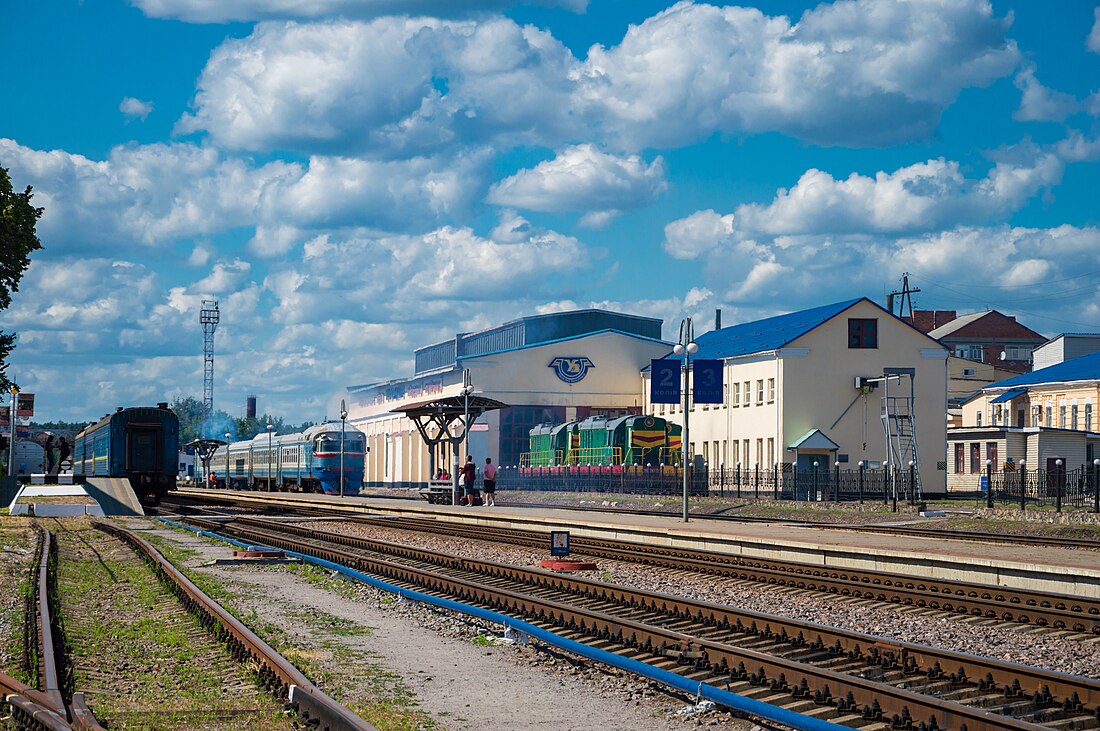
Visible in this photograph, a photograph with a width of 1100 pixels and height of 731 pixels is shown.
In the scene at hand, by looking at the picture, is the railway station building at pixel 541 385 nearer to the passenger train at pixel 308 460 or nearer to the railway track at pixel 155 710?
the passenger train at pixel 308 460

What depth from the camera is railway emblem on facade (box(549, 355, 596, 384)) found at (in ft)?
237

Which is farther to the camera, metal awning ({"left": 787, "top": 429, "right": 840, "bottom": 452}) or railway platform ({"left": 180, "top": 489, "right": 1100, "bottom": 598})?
metal awning ({"left": 787, "top": 429, "right": 840, "bottom": 452})

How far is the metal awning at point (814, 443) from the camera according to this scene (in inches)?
2183

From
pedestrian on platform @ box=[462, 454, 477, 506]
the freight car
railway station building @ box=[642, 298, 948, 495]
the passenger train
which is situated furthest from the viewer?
the passenger train

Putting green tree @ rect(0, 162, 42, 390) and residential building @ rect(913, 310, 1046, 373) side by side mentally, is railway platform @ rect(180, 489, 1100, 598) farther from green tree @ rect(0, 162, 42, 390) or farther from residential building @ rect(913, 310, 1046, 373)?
residential building @ rect(913, 310, 1046, 373)

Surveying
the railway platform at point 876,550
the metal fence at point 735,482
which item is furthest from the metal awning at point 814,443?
the railway platform at point 876,550

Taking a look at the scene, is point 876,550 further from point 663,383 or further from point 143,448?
point 143,448

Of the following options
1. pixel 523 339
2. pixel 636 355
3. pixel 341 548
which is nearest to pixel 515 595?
pixel 341 548

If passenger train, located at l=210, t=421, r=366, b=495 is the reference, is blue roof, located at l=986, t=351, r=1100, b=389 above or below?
above

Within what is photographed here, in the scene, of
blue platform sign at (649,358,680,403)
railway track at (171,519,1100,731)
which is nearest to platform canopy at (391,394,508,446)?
blue platform sign at (649,358,680,403)

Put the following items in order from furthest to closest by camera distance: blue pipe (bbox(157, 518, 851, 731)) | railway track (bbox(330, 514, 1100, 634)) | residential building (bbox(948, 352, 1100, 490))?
residential building (bbox(948, 352, 1100, 490)), railway track (bbox(330, 514, 1100, 634)), blue pipe (bbox(157, 518, 851, 731))

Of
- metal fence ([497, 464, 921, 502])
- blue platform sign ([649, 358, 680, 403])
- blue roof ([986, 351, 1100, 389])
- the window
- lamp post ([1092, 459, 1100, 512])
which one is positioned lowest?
metal fence ([497, 464, 921, 502])

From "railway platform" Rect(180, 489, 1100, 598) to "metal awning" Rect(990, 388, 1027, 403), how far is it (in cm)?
3853

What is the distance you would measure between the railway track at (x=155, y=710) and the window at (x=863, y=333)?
45.7 m
